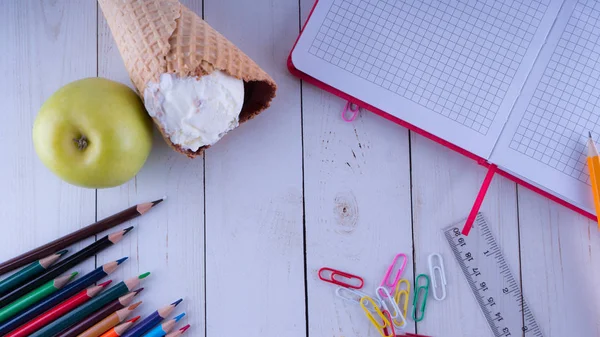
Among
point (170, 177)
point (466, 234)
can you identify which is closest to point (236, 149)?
point (170, 177)

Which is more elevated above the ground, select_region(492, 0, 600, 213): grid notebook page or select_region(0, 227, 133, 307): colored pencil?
select_region(492, 0, 600, 213): grid notebook page

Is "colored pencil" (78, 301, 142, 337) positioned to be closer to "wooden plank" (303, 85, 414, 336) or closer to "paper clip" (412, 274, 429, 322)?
"wooden plank" (303, 85, 414, 336)

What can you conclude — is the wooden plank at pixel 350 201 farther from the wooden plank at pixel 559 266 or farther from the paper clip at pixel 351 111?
the wooden plank at pixel 559 266

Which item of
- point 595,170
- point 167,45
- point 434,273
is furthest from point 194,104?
point 595,170

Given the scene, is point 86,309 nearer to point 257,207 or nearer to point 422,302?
point 257,207

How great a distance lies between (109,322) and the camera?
0.78 m

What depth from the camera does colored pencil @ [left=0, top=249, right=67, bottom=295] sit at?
78 centimetres

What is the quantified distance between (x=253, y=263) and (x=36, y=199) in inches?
12.4

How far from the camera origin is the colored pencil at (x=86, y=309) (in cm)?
78

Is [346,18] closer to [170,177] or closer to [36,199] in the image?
[170,177]

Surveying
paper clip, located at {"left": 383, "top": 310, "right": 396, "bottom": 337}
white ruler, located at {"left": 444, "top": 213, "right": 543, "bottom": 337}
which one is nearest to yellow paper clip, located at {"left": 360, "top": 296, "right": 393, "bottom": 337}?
paper clip, located at {"left": 383, "top": 310, "right": 396, "bottom": 337}

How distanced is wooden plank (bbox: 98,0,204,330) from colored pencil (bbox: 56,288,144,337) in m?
0.03

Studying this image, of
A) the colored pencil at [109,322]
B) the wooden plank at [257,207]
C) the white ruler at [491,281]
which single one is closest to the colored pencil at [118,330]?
the colored pencil at [109,322]

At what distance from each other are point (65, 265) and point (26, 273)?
2.0 inches
